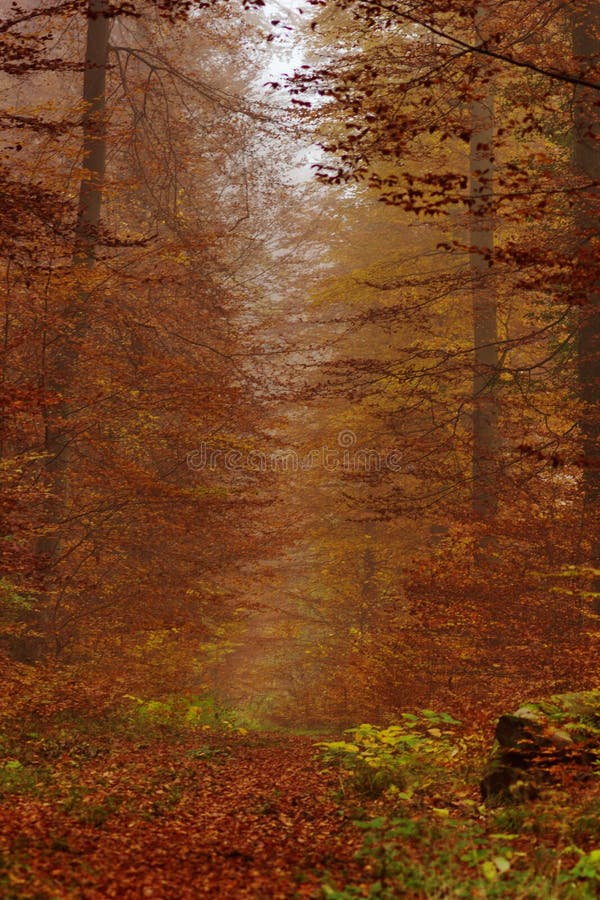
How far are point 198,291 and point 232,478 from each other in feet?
14.2

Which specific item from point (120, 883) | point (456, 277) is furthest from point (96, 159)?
point (120, 883)

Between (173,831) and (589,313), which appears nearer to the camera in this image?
(173,831)

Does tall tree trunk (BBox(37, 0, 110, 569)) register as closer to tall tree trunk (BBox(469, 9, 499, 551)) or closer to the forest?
the forest

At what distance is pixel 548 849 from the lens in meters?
4.95

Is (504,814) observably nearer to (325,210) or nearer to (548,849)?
(548,849)

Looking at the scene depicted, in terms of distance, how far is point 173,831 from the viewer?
597cm

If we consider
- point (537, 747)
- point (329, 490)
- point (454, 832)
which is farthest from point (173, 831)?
point (329, 490)

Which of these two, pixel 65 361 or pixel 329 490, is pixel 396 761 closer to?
pixel 65 361

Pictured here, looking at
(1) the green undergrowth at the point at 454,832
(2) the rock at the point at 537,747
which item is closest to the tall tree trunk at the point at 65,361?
(1) the green undergrowth at the point at 454,832

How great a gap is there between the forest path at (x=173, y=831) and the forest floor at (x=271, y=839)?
0.04ft

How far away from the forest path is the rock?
1.31 m

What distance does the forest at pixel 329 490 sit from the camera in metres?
5.65

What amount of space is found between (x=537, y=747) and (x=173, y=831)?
2.92m

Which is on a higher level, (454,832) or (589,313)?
(589,313)
